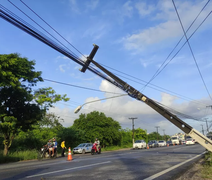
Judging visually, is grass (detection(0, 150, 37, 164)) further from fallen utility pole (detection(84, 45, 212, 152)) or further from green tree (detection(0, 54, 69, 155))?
fallen utility pole (detection(84, 45, 212, 152))

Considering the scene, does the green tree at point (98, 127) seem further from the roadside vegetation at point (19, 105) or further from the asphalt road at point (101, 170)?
the asphalt road at point (101, 170)

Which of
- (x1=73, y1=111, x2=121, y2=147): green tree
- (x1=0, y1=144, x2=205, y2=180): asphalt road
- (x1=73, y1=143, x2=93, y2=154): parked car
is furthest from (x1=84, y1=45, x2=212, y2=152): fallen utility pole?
(x1=73, y1=111, x2=121, y2=147): green tree

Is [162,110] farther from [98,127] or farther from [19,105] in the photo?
[98,127]

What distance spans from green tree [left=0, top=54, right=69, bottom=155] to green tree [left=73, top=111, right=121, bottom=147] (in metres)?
19.6

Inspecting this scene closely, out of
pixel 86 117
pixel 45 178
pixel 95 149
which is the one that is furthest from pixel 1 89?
pixel 86 117

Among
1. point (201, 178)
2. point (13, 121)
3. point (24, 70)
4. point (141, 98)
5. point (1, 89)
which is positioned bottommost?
point (201, 178)

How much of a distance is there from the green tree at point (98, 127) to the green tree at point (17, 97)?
19590mm

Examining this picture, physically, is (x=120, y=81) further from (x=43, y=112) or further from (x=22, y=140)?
(x=22, y=140)

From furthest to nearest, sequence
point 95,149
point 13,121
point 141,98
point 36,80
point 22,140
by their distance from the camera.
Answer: point 22,140
point 95,149
point 36,80
point 13,121
point 141,98

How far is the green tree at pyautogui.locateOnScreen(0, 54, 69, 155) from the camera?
16.7m

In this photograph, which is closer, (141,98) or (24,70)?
(141,98)

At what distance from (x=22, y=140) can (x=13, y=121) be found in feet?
27.1

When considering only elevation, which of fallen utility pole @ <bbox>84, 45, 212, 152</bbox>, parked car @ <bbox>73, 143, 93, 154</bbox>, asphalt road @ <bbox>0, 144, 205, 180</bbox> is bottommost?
asphalt road @ <bbox>0, 144, 205, 180</bbox>

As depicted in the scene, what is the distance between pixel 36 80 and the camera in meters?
19.8
